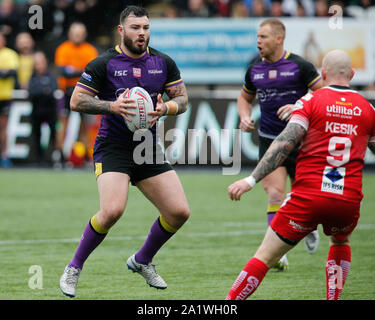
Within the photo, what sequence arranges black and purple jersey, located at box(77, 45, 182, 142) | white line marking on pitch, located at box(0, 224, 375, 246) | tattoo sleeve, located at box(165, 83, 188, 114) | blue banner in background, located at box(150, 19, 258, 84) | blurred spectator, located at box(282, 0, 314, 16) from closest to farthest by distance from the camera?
black and purple jersey, located at box(77, 45, 182, 142)
tattoo sleeve, located at box(165, 83, 188, 114)
white line marking on pitch, located at box(0, 224, 375, 246)
blue banner in background, located at box(150, 19, 258, 84)
blurred spectator, located at box(282, 0, 314, 16)

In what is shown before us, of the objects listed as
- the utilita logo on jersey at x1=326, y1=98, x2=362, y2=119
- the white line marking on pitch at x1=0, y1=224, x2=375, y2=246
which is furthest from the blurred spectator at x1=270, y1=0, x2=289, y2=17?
the utilita logo on jersey at x1=326, y1=98, x2=362, y2=119

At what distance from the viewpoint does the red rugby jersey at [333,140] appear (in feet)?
20.1

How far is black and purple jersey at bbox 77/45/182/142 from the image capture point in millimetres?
7496

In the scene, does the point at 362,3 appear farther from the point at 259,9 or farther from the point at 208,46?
the point at 208,46

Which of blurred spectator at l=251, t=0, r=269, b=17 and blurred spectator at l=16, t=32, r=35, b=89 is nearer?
blurred spectator at l=16, t=32, r=35, b=89

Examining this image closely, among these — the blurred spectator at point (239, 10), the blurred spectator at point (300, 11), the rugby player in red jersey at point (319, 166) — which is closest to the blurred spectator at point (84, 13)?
the blurred spectator at point (239, 10)

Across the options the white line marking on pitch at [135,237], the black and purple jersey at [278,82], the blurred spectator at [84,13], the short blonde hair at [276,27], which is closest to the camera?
the short blonde hair at [276,27]

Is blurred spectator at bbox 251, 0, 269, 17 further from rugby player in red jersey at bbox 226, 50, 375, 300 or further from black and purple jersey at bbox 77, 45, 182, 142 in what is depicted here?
rugby player in red jersey at bbox 226, 50, 375, 300

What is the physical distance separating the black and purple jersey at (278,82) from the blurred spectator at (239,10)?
494 inches

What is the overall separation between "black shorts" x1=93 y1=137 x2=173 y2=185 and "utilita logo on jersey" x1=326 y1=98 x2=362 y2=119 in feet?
7.04

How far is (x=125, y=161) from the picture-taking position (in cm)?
756

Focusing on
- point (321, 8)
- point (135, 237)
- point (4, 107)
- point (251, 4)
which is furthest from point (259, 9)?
point (135, 237)

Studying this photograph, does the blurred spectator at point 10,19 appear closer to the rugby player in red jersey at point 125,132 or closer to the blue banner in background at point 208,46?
the blue banner in background at point 208,46

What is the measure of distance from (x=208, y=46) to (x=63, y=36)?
177 inches
